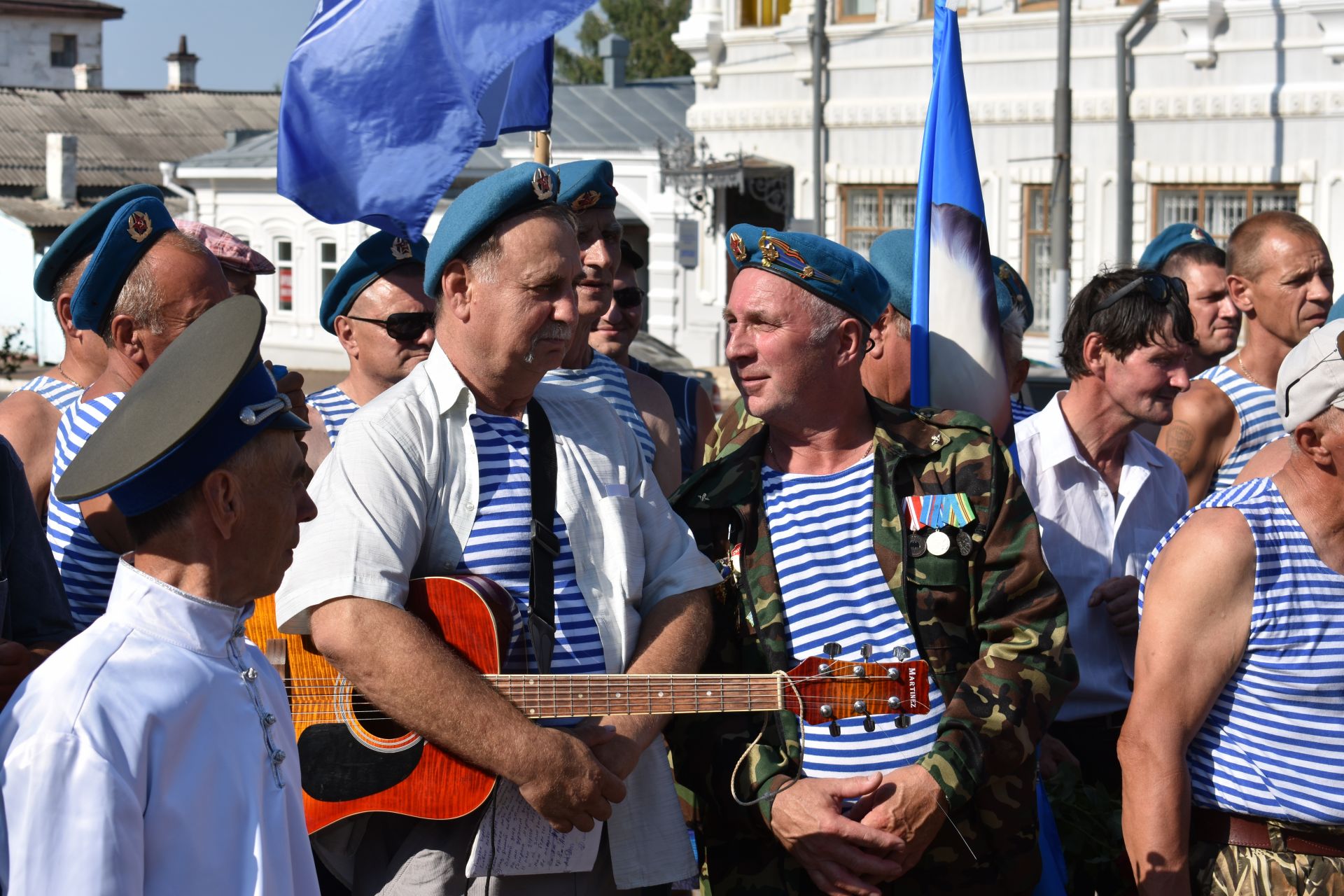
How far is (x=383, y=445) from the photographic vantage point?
3.20 m

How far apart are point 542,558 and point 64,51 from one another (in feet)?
174

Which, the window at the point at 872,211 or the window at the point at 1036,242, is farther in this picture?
the window at the point at 872,211

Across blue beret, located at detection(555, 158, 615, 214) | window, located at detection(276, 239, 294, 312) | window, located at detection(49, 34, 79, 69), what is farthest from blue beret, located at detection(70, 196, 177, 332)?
window, located at detection(49, 34, 79, 69)

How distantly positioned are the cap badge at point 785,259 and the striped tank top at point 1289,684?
43.0 inches

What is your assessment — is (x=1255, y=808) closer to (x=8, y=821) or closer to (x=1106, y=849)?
(x=1106, y=849)

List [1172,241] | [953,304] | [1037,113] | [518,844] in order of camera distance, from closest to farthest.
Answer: [518,844], [953,304], [1172,241], [1037,113]

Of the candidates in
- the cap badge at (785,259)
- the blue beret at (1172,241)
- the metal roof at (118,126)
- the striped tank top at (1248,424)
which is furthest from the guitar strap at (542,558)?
the metal roof at (118,126)

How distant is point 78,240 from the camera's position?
3.97m

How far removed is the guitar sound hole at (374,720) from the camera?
3.11 meters

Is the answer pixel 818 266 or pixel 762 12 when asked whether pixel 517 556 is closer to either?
pixel 818 266

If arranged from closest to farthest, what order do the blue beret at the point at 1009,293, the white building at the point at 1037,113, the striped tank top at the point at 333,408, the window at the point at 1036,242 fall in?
the blue beret at the point at 1009,293
the striped tank top at the point at 333,408
the white building at the point at 1037,113
the window at the point at 1036,242

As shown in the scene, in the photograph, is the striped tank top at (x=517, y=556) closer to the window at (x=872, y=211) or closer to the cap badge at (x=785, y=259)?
the cap badge at (x=785, y=259)

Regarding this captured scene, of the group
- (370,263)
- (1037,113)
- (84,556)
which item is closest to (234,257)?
(370,263)

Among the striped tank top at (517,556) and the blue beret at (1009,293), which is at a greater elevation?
the blue beret at (1009,293)
